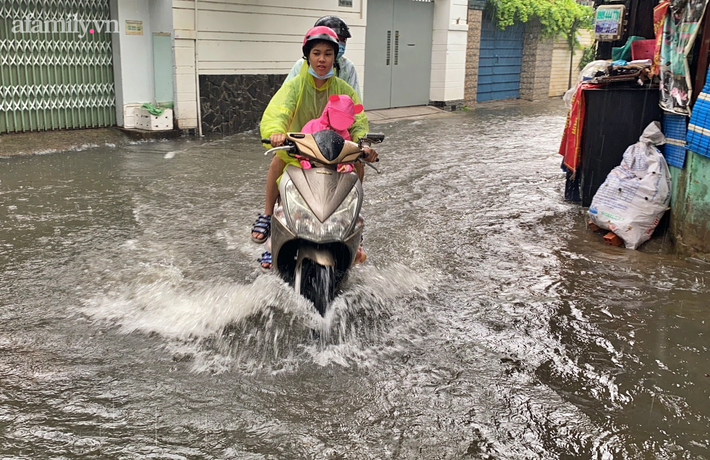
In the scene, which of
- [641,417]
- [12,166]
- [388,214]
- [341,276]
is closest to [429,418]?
[641,417]

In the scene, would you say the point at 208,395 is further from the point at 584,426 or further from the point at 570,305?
the point at 570,305

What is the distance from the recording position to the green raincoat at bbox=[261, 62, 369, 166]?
4.14 metres

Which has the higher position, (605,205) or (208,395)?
(605,205)

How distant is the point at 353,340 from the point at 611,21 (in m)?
5.68

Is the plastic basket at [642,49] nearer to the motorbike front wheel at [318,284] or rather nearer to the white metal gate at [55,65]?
the motorbike front wheel at [318,284]

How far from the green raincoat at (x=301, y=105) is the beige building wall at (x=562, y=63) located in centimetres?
1761

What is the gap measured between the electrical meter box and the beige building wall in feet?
43.5

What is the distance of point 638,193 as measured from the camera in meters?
5.56

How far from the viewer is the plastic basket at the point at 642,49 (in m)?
6.89

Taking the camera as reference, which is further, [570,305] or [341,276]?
[570,305]

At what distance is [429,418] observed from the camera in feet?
9.64

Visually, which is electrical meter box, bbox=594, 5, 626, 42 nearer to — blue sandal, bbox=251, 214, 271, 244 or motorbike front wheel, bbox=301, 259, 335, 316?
blue sandal, bbox=251, 214, 271, 244

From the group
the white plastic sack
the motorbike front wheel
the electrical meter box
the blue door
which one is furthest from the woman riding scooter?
the blue door

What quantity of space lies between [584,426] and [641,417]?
0.98 ft
